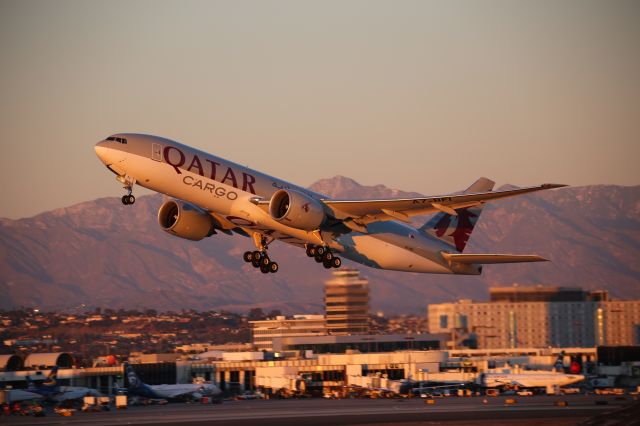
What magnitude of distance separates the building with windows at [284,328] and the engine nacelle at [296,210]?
5875 cm

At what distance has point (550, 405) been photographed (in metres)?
63.8

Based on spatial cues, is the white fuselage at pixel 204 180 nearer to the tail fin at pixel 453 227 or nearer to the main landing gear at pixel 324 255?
the main landing gear at pixel 324 255

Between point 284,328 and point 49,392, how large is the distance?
42.9 m

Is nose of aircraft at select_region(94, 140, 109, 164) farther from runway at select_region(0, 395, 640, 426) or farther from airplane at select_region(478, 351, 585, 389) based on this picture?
airplane at select_region(478, 351, 585, 389)

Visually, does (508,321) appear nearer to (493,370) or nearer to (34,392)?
(493,370)

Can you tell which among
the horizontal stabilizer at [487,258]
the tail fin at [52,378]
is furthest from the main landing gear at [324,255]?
the tail fin at [52,378]

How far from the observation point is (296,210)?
46.3 meters

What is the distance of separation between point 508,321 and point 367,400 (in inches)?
2853

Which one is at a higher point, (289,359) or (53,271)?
(53,271)

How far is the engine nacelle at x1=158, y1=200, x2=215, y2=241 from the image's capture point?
50188 mm

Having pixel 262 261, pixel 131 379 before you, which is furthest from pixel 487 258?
pixel 131 379

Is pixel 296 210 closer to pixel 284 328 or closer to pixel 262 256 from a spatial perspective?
pixel 262 256

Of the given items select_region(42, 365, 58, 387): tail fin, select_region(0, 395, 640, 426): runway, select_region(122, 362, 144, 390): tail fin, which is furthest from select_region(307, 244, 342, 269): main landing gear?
select_region(42, 365, 58, 387): tail fin

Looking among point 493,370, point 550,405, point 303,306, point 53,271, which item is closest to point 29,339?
point 493,370
